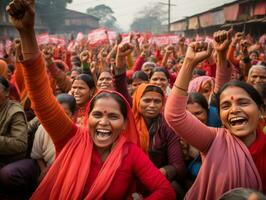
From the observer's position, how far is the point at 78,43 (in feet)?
48.2

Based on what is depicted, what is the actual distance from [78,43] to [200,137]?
43.4 feet

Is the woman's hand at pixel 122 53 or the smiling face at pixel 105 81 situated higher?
the woman's hand at pixel 122 53

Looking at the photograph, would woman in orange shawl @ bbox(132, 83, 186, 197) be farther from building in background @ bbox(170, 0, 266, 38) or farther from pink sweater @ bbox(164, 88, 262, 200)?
building in background @ bbox(170, 0, 266, 38)

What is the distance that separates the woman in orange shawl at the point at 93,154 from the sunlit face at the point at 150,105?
879 millimetres

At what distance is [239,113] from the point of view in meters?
2.13

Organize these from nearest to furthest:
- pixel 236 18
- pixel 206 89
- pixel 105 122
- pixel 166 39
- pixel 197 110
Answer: pixel 105 122 → pixel 197 110 → pixel 206 89 → pixel 166 39 → pixel 236 18

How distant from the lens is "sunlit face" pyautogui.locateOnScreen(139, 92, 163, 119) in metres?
3.26

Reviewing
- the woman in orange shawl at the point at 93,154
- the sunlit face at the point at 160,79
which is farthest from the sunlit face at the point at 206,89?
the woman in orange shawl at the point at 93,154

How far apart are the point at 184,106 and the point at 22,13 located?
1.04 m

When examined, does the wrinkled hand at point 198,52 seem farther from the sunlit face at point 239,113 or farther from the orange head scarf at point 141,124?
the orange head scarf at point 141,124

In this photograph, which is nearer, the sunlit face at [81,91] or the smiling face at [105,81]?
the sunlit face at [81,91]

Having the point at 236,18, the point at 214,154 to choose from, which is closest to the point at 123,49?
the point at 214,154

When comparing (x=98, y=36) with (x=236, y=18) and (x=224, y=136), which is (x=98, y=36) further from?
(x=236, y=18)

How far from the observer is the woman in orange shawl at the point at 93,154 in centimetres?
207
